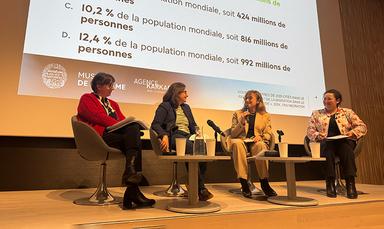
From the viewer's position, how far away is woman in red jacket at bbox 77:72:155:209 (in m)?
1.75

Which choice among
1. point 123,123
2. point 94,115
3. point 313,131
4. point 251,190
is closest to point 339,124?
point 313,131

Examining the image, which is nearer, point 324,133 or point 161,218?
point 161,218

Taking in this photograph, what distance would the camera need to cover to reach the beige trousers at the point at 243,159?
2205 millimetres

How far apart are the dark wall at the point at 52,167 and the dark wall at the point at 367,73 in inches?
112

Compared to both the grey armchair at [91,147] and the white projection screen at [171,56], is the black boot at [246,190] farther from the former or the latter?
the grey armchair at [91,147]

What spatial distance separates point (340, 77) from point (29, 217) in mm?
3828

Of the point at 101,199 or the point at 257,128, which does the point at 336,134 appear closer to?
the point at 257,128

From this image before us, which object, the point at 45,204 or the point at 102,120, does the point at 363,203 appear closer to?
the point at 102,120

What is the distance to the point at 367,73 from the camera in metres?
4.25

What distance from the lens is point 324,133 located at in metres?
2.55

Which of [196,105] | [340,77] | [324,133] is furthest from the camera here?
[340,77]

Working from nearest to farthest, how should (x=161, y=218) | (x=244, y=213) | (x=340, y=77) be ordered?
(x=161, y=218)
(x=244, y=213)
(x=340, y=77)

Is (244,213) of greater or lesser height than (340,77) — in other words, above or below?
below

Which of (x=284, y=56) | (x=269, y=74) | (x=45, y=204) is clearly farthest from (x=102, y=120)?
(x=284, y=56)
